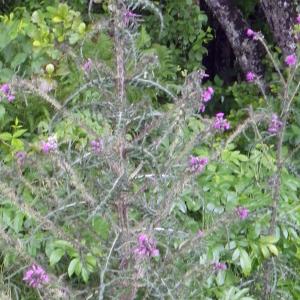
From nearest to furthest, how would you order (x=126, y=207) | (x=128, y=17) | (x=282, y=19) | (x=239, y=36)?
1. (x=128, y=17)
2. (x=126, y=207)
3. (x=282, y=19)
4. (x=239, y=36)

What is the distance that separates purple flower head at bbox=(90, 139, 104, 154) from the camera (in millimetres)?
2008

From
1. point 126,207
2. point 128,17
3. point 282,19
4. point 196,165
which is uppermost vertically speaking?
point 128,17

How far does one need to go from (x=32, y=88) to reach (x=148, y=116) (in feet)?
1.06

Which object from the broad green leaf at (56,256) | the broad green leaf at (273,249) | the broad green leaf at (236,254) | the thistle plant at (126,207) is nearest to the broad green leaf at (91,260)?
the thistle plant at (126,207)

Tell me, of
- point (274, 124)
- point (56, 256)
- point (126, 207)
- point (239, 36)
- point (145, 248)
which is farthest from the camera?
point (239, 36)

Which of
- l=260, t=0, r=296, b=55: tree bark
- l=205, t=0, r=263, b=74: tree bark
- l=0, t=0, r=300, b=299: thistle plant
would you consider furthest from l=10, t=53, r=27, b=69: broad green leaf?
l=205, t=0, r=263, b=74: tree bark

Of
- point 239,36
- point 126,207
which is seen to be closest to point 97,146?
point 126,207

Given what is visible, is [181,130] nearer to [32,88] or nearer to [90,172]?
[90,172]

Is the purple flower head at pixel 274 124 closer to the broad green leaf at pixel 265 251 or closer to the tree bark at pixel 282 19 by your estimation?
the broad green leaf at pixel 265 251

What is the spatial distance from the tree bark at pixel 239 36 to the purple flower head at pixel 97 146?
260cm

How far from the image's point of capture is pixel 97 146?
2029mm

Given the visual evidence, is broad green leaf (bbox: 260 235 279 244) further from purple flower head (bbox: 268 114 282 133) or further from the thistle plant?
purple flower head (bbox: 268 114 282 133)

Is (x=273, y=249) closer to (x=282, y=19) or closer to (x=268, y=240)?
(x=268, y=240)

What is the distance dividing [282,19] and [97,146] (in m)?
2.35
